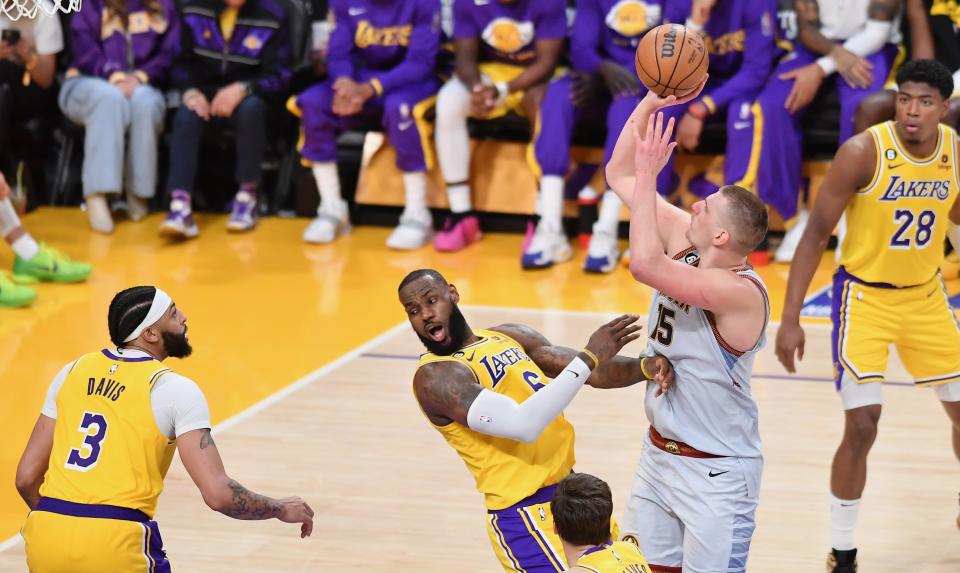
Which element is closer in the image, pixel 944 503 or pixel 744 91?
pixel 944 503

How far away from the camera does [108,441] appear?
389 cm

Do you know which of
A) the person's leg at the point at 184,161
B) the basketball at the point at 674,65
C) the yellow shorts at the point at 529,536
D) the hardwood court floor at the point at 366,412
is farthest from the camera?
the person's leg at the point at 184,161

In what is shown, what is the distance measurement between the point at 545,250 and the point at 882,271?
472 centimetres

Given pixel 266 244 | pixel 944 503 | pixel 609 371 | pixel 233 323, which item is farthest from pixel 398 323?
pixel 609 371

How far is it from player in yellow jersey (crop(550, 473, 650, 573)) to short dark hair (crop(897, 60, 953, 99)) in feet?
7.55

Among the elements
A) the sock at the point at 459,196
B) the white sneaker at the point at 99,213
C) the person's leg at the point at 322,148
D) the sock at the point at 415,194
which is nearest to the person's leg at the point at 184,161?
the white sneaker at the point at 99,213

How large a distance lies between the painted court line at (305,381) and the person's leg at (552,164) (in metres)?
1.66

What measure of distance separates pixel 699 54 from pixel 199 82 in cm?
700

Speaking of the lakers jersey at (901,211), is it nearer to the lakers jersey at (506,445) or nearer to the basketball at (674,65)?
the basketball at (674,65)

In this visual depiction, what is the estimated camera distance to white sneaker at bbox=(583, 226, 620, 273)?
31.6 feet

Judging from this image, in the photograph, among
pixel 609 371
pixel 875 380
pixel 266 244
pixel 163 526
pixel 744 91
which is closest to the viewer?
pixel 609 371

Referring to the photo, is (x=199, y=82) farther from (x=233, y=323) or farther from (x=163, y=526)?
(x=163, y=526)

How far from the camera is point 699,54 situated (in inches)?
178

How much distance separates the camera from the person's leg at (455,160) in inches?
399
